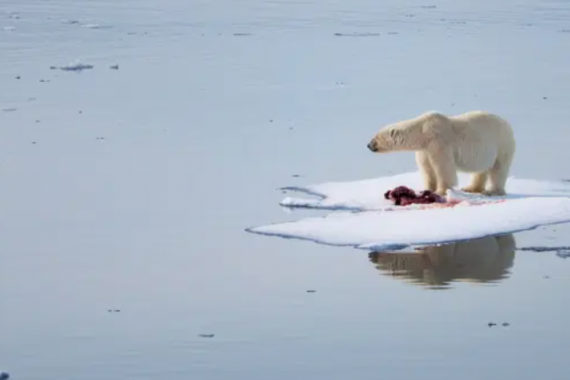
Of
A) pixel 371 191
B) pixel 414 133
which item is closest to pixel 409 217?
pixel 371 191

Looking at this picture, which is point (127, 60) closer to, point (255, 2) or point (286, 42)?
point (286, 42)

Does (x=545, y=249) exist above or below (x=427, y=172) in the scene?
below

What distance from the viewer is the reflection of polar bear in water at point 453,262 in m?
8.79

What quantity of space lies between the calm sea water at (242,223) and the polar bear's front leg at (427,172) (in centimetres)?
80

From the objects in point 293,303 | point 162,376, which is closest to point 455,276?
point 293,303

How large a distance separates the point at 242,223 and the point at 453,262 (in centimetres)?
166

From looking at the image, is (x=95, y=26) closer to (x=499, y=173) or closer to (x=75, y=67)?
(x=75, y=67)

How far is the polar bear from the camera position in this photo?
11375 mm

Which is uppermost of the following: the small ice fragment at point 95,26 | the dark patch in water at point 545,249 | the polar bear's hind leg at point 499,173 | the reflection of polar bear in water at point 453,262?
the small ice fragment at point 95,26

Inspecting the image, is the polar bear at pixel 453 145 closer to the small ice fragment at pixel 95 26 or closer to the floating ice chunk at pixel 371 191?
the floating ice chunk at pixel 371 191

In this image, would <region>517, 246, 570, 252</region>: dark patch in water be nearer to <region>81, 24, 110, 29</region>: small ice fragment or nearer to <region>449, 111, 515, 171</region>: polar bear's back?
<region>449, 111, 515, 171</region>: polar bear's back

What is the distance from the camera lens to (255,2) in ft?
108

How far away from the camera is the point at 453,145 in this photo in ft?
37.4

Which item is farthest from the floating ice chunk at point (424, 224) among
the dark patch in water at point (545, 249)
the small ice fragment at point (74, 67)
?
the small ice fragment at point (74, 67)
